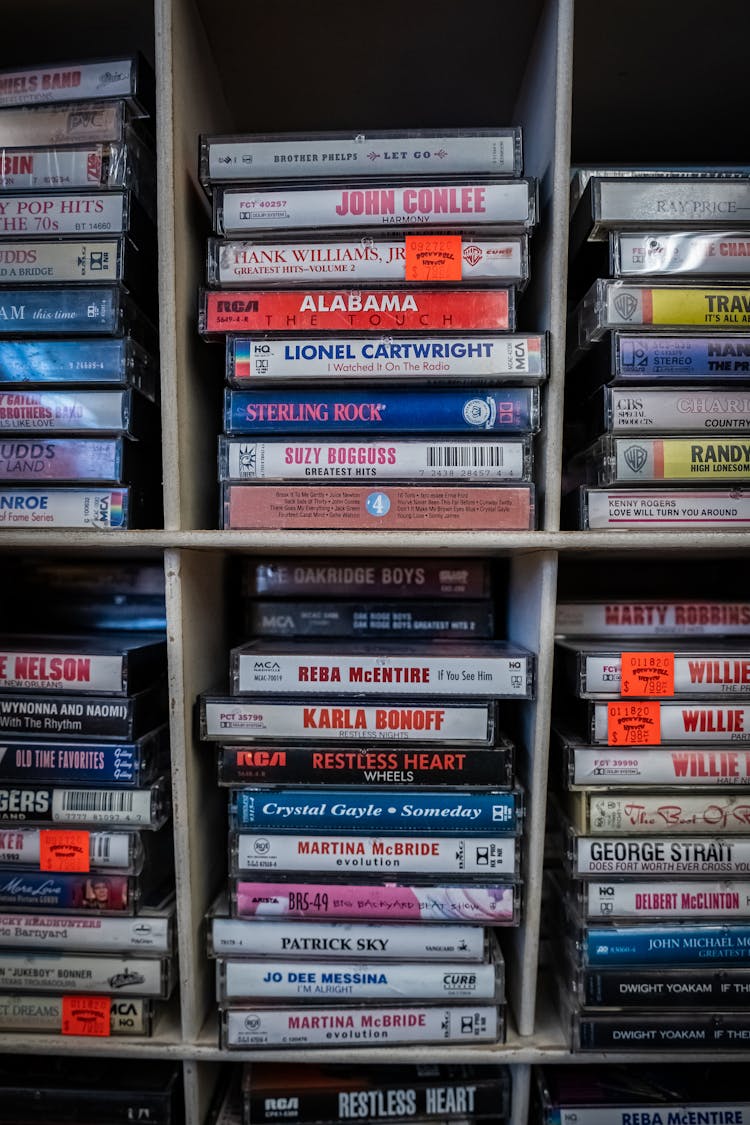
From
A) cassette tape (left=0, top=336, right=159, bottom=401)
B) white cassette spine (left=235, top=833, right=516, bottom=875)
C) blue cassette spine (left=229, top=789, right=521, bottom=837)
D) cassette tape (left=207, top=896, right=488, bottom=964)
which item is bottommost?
cassette tape (left=207, top=896, right=488, bottom=964)

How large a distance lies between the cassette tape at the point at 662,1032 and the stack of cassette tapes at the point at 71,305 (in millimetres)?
937

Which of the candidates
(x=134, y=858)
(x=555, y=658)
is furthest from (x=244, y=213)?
(x=134, y=858)

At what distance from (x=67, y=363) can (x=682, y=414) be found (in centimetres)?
82

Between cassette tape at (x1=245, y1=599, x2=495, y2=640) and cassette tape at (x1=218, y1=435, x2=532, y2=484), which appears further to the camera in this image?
cassette tape at (x1=245, y1=599, x2=495, y2=640)

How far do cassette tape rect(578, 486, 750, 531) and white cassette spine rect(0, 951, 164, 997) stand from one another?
0.87 meters

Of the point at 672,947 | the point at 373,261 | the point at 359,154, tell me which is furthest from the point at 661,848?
the point at 359,154

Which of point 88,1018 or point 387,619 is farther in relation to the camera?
point 387,619

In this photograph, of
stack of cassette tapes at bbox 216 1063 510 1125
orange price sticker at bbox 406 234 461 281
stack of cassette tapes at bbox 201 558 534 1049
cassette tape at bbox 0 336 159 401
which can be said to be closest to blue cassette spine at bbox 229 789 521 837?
stack of cassette tapes at bbox 201 558 534 1049

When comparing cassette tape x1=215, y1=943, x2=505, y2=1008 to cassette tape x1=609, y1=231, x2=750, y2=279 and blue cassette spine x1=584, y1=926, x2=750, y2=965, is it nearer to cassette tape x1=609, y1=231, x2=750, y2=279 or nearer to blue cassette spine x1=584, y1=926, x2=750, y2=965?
blue cassette spine x1=584, y1=926, x2=750, y2=965

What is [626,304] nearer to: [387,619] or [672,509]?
[672,509]

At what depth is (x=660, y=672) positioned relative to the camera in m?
0.87

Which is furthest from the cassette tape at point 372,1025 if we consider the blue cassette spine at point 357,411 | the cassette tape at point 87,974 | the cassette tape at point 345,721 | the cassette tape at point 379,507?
the blue cassette spine at point 357,411

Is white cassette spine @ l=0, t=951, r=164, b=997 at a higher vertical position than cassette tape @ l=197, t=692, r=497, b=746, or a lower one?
lower

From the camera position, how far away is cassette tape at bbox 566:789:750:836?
883mm
